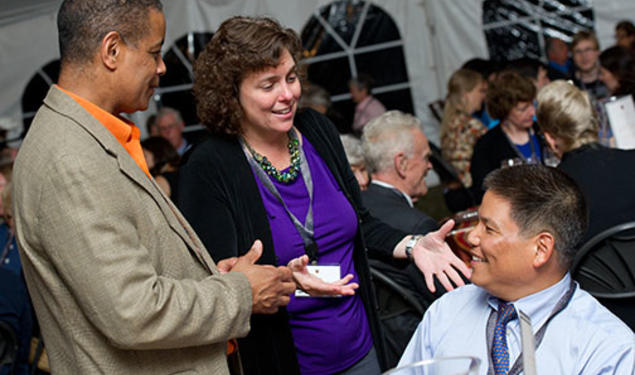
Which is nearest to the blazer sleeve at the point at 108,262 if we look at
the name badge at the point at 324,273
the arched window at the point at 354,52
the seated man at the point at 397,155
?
the name badge at the point at 324,273

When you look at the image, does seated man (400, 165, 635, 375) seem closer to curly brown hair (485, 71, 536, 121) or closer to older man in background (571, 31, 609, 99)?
curly brown hair (485, 71, 536, 121)

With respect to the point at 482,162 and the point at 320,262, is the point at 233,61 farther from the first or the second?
the point at 482,162

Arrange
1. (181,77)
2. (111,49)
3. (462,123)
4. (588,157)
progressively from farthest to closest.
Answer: (181,77) < (462,123) < (588,157) < (111,49)

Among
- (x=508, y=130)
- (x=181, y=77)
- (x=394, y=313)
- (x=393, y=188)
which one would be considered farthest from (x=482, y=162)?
(x=181, y=77)

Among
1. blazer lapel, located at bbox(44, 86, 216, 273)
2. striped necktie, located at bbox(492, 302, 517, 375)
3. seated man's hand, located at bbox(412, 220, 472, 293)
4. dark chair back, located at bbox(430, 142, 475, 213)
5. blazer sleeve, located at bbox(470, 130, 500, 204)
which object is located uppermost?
blazer lapel, located at bbox(44, 86, 216, 273)

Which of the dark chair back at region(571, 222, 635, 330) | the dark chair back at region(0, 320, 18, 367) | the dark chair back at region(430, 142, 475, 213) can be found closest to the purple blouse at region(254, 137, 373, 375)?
the dark chair back at region(571, 222, 635, 330)

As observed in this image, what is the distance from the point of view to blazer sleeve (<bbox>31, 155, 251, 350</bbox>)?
1.26 metres

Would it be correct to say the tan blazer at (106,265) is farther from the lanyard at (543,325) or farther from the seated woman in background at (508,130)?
the seated woman in background at (508,130)

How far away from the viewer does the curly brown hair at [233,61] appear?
76.9 inches

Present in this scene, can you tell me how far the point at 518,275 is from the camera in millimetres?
1673

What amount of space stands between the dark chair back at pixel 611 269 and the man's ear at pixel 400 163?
1016 mm

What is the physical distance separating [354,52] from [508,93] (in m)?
4.15

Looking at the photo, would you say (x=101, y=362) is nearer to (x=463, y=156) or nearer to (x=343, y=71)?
(x=463, y=156)

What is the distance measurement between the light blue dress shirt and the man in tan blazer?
54 cm
